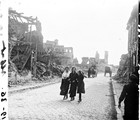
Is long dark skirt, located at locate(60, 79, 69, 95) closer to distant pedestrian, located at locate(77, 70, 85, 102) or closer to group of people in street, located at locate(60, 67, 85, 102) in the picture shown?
group of people in street, located at locate(60, 67, 85, 102)

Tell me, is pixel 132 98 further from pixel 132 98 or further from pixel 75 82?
pixel 75 82

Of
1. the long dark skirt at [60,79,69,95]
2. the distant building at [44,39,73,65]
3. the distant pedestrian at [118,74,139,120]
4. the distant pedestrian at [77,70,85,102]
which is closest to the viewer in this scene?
the distant pedestrian at [118,74,139,120]

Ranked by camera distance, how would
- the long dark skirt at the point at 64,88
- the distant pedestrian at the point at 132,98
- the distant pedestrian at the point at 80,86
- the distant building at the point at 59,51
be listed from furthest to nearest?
the distant building at the point at 59,51 → the long dark skirt at the point at 64,88 → the distant pedestrian at the point at 80,86 → the distant pedestrian at the point at 132,98

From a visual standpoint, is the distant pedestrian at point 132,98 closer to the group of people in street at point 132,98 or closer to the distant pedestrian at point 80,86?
the group of people in street at point 132,98

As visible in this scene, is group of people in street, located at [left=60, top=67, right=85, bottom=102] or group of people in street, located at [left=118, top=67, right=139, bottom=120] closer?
group of people in street, located at [left=118, top=67, right=139, bottom=120]

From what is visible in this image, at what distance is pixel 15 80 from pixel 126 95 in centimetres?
1252

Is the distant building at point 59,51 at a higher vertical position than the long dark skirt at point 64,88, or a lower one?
higher

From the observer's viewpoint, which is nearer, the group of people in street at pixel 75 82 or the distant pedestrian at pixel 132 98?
the distant pedestrian at pixel 132 98

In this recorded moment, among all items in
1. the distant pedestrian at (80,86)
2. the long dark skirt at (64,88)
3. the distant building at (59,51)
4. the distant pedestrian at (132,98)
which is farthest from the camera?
the distant building at (59,51)

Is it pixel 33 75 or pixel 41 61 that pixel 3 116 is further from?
pixel 41 61

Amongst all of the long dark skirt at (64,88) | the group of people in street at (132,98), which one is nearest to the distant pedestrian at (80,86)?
the long dark skirt at (64,88)

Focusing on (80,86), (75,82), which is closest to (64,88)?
(75,82)

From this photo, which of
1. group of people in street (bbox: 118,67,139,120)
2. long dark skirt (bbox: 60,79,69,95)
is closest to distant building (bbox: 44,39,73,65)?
long dark skirt (bbox: 60,79,69,95)

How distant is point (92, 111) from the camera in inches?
316
